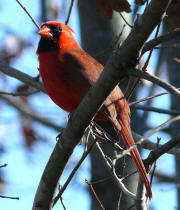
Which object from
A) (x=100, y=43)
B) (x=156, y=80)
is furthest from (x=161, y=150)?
(x=100, y=43)

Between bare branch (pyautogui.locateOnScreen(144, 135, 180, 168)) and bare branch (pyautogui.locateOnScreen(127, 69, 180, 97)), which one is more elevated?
bare branch (pyautogui.locateOnScreen(127, 69, 180, 97))

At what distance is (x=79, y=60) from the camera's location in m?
3.79

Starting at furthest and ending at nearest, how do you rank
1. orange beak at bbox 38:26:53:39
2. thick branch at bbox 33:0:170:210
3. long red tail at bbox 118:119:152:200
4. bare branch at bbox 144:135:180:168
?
1. orange beak at bbox 38:26:53:39
2. long red tail at bbox 118:119:152:200
3. bare branch at bbox 144:135:180:168
4. thick branch at bbox 33:0:170:210

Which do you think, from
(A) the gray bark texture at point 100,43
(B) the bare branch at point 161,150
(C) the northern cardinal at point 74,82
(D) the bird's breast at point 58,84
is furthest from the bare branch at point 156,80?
(A) the gray bark texture at point 100,43

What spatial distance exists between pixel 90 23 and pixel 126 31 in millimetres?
371

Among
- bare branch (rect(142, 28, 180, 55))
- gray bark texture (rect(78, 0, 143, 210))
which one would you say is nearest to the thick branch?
bare branch (rect(142, 28, 180, 55))

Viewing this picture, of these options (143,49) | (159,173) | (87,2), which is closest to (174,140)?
(143,49)

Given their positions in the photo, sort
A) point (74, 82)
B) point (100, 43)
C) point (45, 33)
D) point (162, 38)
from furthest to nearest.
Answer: point (100, 43), point (45, 33), point (74, 82), point (162, 38)

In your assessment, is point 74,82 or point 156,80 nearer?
point 156,80

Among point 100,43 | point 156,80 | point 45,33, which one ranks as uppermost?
point 100,43

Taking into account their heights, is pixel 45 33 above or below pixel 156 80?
above

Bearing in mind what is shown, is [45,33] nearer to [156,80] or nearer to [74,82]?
[74,82]

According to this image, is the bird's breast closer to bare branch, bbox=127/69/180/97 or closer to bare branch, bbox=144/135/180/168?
bare branch, bbox=144/135/180/168

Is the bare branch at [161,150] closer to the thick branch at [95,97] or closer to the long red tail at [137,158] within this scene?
the long red tail at [137,158]
